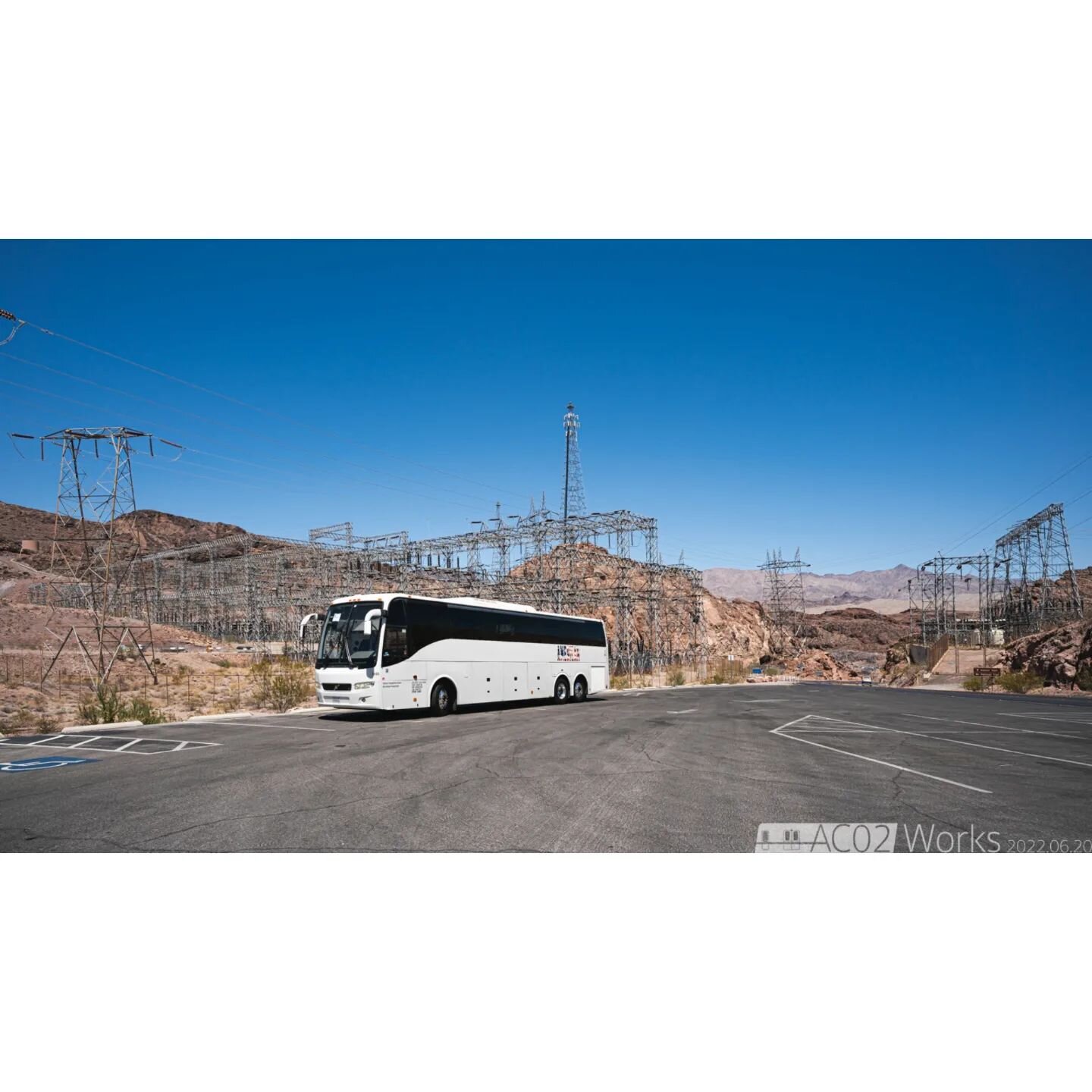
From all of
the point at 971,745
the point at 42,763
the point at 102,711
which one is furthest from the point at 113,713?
the point at 971,745

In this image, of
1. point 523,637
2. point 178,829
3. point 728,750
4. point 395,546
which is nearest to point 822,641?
point 395,546

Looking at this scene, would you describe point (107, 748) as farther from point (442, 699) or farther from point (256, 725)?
point (442, 699)

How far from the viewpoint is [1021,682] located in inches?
1435

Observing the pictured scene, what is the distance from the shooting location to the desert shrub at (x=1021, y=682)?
36.0 meters

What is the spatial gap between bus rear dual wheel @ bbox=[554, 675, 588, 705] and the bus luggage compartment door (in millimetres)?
2331

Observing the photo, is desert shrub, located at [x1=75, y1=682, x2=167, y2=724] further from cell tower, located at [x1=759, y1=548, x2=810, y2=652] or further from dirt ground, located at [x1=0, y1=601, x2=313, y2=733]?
cell tower, located at [x1=759, y1=548, x2=810, y2=652]

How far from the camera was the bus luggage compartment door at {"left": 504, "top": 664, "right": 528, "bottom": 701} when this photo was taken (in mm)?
24000

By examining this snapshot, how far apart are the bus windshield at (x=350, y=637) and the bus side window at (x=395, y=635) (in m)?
0.26

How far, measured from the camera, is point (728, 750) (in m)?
12.7

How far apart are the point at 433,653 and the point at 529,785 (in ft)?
38.0

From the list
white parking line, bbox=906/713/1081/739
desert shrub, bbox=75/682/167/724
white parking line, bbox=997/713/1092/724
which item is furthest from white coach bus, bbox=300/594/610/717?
white parking line, bbox=997/713/1092/724

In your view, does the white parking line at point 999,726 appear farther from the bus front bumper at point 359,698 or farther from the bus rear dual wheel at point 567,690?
the bus front bumper at point 359,698

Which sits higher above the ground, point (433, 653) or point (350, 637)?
point (350, 637)

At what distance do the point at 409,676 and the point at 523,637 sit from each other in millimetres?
5796
